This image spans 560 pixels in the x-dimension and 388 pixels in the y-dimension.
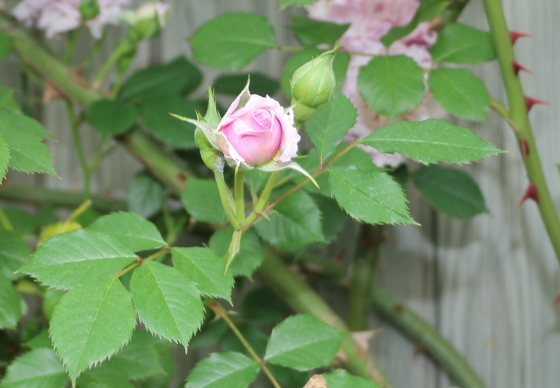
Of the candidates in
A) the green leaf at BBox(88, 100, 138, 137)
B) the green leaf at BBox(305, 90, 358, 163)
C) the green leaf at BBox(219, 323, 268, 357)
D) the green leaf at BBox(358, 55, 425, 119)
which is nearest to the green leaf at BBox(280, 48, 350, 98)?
the green leaf at BBox(358, 55, 425, 119)

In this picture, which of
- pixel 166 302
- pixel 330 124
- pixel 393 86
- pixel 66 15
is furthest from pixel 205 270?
pixel 66 15

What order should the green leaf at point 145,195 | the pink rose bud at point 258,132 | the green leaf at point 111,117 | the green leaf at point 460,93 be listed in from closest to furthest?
the pink rose bud at point 258,132
the green leaf at point 460,93
the green leaf at point 111,117
the green leaf at point 145,195

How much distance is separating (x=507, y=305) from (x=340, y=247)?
0.87 ft

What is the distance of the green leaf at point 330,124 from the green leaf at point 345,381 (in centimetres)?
15

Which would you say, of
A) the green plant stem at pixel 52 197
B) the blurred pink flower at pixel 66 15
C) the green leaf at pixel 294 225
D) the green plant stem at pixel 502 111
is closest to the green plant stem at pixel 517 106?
the green plant stem at pixel 502 111

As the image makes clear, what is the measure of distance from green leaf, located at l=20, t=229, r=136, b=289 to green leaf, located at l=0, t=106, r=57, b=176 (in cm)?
5

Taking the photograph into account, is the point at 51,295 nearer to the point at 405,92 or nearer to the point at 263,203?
the point at 263,203

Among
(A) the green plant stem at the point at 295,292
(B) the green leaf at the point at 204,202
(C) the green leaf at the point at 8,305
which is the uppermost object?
(B) the green leaf at the point at 204,202

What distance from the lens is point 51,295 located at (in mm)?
468

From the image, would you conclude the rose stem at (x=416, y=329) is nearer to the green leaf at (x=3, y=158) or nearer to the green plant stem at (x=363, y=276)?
the green plant stem at (x=363, y=276)

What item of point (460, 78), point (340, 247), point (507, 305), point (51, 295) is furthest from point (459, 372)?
point (51, 295)

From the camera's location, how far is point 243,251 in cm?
43

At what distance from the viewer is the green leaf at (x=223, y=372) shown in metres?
0.38

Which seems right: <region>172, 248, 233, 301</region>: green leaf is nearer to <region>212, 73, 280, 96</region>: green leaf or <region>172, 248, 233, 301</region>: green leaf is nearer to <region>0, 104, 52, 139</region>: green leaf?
<region>0, 104, 52, 139</region>: green leaf
